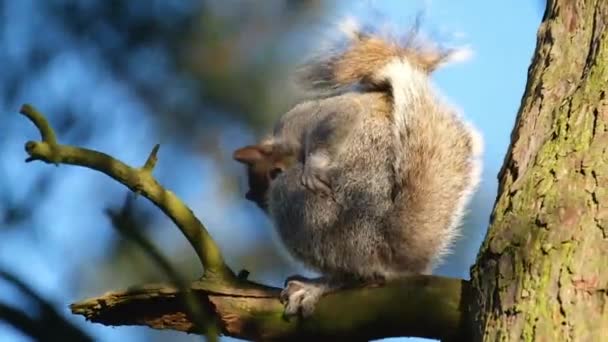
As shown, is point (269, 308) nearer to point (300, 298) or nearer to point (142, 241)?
point (300, 298)

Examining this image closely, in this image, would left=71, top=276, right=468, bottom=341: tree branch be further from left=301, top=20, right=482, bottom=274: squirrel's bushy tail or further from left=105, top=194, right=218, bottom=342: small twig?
left=105, top=194, right=218, bottom=342: small twig

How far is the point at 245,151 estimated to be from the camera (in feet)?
6.14

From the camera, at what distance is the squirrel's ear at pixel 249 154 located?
6.13ft

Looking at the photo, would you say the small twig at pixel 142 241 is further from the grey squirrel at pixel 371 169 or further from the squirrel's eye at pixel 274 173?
the squirrel's eye at pixel 274 173

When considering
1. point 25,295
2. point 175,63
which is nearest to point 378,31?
point 175,63

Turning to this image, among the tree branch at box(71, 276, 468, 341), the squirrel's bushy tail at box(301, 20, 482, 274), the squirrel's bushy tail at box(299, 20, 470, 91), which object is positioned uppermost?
the squirrel's bushy tail at box(299, 20, 470, 91)

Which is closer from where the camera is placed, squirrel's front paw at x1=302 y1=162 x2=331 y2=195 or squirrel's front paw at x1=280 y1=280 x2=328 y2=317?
squirrel's front paw at x1=280 y1=280 x2=328 y2=317

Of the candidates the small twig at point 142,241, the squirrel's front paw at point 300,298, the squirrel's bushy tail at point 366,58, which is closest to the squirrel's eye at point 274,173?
the squirrel's bushy tail at point 366,58

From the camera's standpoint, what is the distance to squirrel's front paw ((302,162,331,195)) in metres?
1.86

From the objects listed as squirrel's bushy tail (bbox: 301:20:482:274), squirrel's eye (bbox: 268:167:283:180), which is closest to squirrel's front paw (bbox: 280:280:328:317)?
squirrel's bushy tail (bbox: 301:20:482:274)

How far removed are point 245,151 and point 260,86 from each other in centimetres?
14

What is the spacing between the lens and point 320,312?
1.48 meters

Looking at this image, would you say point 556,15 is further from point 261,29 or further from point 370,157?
point 261,29

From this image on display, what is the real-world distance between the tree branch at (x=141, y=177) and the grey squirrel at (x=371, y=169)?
0.30 meters
